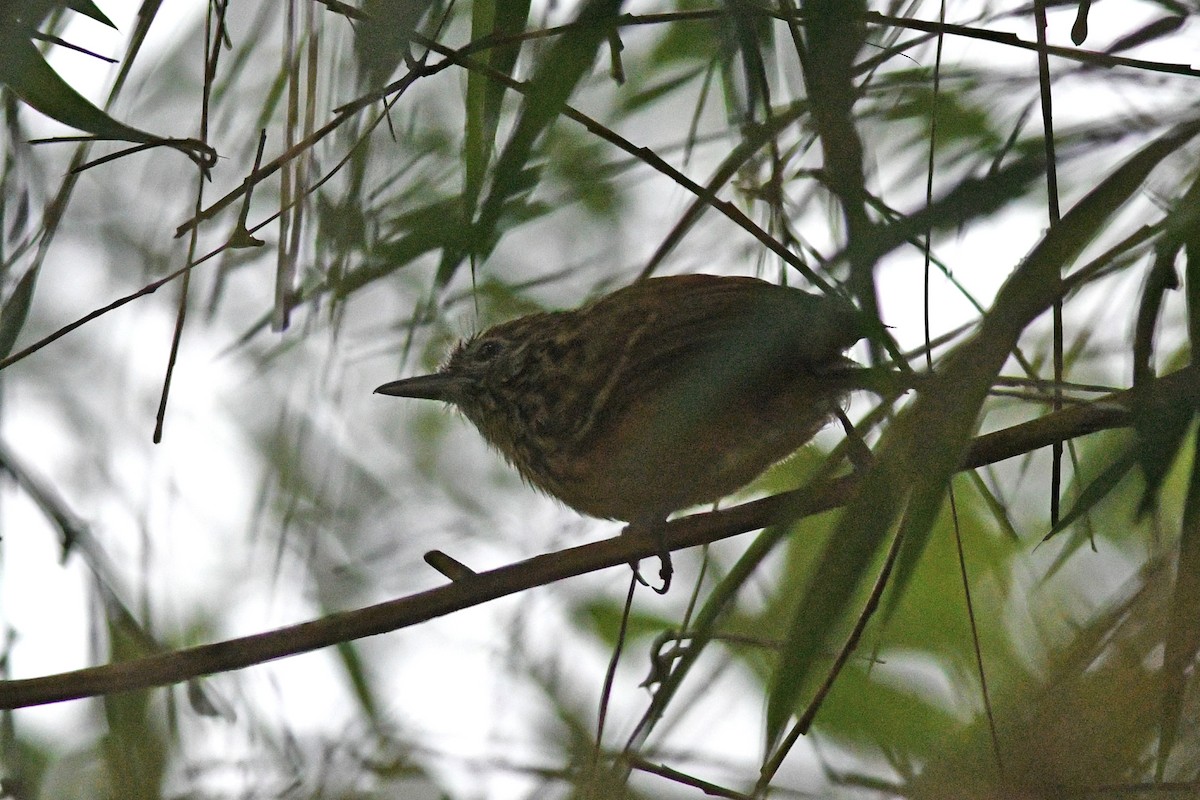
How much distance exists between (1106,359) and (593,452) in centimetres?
98

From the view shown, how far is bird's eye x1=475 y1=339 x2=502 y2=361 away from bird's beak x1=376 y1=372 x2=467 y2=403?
0.07 meters

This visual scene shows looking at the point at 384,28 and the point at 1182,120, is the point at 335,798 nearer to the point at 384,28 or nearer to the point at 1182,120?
the point at 384,28

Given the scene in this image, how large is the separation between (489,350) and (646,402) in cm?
70

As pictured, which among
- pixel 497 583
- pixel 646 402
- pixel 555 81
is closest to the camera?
pixel 555 81

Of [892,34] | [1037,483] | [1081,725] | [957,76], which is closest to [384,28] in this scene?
[892,34]

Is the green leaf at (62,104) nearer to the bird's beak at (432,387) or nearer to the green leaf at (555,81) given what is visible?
the green leaf at (555,81)

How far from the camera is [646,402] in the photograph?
8.34 ft

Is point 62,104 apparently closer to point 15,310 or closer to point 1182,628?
point 15,310

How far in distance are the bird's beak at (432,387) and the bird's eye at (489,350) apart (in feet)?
0.24

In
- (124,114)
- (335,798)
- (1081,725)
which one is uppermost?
(124,114)

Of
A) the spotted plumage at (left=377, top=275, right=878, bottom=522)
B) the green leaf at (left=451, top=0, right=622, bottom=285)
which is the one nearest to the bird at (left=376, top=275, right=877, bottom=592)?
the spotted plumage at (left=377, top=275, right=878, bottom=522)

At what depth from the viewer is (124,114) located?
2150mm

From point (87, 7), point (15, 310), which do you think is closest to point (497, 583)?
point (15, 310)

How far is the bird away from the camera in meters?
2.47
